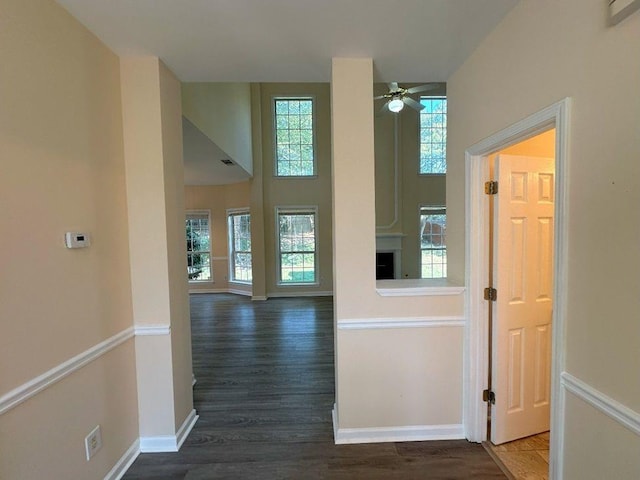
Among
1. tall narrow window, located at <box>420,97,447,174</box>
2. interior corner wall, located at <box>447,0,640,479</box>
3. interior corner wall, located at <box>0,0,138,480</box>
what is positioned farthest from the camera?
tall narrow window, located at <box>420,97,447,174</box>

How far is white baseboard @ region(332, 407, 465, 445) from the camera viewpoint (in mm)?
2105

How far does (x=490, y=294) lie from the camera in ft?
6.64

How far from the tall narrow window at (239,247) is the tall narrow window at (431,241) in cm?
407

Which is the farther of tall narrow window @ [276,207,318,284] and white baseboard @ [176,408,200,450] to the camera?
tall narrow window @ [276,207,318,284]

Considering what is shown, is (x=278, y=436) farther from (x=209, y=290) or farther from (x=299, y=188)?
(x=209, y=290)

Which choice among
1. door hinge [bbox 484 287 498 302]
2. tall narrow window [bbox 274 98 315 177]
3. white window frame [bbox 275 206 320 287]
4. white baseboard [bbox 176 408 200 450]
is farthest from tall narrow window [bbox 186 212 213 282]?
door hinge [bbox 484 287 498 302]

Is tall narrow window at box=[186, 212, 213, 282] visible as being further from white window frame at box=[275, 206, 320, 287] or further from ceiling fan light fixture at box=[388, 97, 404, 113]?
ceiling fan light fixture at box=[388, 97, 404, 113]

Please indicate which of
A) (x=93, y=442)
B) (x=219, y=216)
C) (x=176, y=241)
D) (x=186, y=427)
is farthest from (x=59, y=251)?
Result: (x=219, y=216)

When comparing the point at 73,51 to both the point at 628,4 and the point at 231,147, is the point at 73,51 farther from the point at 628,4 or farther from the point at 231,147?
the point at 231,147

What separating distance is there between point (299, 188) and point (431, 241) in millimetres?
3241

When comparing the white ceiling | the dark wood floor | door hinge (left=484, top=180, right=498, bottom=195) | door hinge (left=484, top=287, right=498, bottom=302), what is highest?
the white ceiling

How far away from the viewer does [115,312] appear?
1.84m

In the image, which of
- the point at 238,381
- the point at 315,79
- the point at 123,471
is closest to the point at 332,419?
the point at 238,381

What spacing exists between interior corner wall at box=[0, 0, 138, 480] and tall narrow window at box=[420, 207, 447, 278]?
6.07 m
